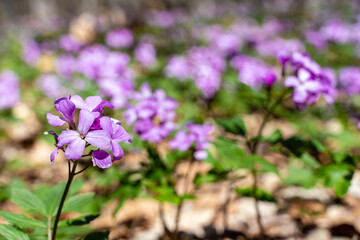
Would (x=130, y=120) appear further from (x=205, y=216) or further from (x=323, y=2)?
(x=323, y=2)

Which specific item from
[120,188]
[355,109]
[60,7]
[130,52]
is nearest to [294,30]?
[130,52]

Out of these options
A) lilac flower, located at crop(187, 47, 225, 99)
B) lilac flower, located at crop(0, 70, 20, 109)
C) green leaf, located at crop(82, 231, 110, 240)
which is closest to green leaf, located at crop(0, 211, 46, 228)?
green leaf, located at crop(82, 231, 110, 240)

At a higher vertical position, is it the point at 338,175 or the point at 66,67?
the point at 338,175

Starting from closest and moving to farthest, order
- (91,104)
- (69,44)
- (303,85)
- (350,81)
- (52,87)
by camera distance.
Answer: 1. (91,104)
2. (303,85)
3. (350,81)
4. (52,87)
5. (69,44)

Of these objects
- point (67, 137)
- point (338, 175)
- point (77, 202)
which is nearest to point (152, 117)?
point (77, 202)

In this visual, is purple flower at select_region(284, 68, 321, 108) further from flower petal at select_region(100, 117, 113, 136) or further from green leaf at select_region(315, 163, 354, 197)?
flower petal at select_region(100, 117, 113, 136)

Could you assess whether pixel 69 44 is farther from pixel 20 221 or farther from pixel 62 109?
pixel 62 109

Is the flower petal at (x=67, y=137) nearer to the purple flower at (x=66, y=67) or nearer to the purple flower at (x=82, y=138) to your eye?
the purple flower at (x=82, y=138)
